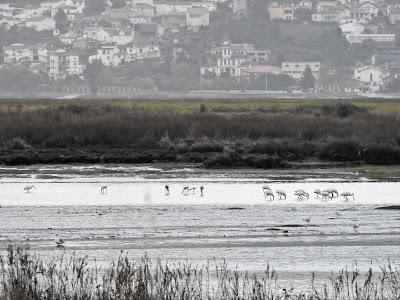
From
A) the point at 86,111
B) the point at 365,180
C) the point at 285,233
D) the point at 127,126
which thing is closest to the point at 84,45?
the point at 86,111

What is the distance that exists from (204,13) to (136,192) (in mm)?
152421

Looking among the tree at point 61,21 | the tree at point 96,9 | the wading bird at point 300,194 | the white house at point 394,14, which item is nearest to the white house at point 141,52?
the tree at point 61,21

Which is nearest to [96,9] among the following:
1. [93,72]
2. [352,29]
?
[352,29]

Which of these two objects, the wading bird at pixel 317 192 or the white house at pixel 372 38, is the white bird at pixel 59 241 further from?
the white house at pixel 372 38

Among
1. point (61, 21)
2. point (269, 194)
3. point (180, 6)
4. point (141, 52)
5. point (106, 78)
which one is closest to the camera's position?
point (269, 194)

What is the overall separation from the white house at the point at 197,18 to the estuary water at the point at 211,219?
145 meters

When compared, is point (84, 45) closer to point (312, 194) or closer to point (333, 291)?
point (312, 194)

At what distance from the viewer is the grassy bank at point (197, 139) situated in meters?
37.3

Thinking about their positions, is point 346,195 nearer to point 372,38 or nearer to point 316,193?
point 316,193

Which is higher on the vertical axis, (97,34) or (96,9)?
(96,9)

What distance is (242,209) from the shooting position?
24.4 meters

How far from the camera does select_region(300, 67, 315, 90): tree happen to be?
138 metres

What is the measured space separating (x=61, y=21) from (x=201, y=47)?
31.0 meters

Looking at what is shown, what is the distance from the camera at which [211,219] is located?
22.7 m
